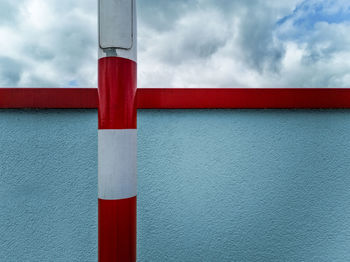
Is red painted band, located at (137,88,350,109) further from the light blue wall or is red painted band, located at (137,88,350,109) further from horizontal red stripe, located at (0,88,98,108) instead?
horizontal red stripe, located at (0,88,98,108)

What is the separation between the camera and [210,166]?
1278mm

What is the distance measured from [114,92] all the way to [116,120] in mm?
101

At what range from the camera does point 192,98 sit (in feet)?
4.05

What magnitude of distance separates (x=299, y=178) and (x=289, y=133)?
29 centimetres

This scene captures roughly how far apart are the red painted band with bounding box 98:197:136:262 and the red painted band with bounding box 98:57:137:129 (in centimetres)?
29

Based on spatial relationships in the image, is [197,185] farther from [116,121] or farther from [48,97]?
[48,97]

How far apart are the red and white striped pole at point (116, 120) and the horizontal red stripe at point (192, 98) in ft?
1.45

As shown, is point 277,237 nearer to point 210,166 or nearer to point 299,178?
point 299,178

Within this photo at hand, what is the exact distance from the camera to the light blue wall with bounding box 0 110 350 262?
1246 mm

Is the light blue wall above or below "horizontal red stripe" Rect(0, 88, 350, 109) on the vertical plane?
below

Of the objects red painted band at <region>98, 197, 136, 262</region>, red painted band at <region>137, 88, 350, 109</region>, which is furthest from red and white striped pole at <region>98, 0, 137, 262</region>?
red painted band at <region>137, 88, 350, 109</region>

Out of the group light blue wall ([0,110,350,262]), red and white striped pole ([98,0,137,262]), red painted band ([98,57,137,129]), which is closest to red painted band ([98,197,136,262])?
red and white striped pole ([98,0,137,262])

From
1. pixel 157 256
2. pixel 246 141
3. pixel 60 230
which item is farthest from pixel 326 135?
pixel 60 230

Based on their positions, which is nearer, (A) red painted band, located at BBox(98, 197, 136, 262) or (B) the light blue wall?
(A) red painted band, located at BBox(98, 197, 136, 262)
